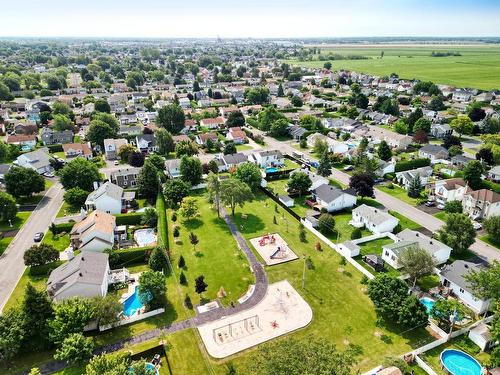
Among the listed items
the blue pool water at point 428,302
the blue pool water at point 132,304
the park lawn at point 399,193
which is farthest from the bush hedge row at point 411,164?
the blue pool water at point 132,304

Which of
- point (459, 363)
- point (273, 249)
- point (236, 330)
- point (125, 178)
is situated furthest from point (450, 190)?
point (125, 178)

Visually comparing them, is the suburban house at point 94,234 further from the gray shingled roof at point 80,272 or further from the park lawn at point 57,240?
the gray shingled roof at point 80,272

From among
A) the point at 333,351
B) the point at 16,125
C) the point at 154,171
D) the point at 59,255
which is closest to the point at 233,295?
the point at 333,351

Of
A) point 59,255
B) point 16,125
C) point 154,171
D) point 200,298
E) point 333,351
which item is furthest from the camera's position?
point 16,125

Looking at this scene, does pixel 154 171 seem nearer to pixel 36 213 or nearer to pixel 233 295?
pixel 36 213

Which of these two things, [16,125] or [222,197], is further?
[16,125]

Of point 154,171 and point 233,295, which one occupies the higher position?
point 154,171

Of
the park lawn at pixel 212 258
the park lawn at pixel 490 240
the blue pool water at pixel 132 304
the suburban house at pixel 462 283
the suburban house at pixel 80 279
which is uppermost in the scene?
the suburban house at pixel 80 279
